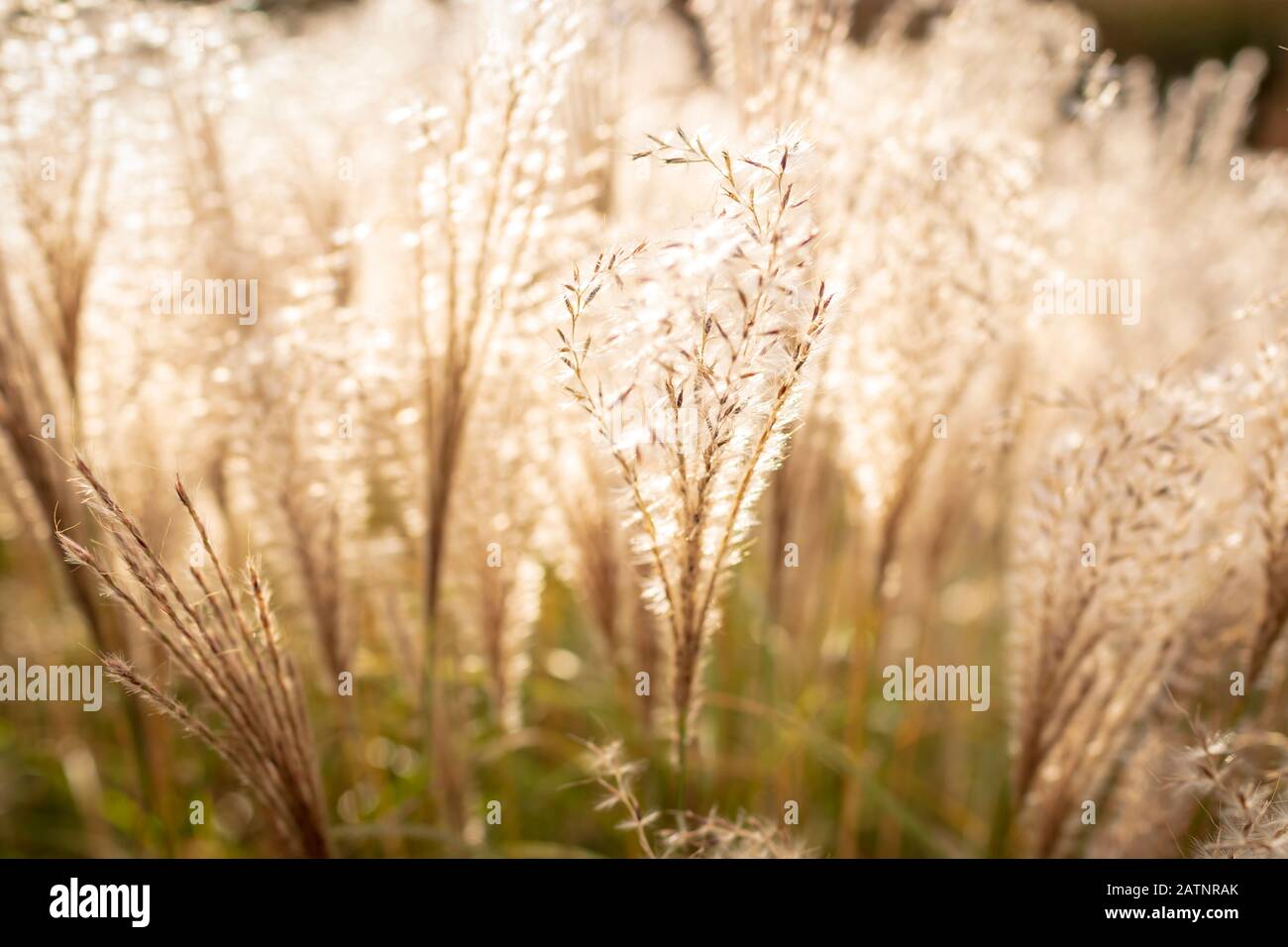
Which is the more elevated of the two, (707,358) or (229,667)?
(707,358)

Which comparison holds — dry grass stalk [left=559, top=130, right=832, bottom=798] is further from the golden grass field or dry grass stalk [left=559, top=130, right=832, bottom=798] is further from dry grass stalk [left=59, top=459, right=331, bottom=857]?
dry grass stalk [left=59, top=459, right=331, bottom=857]

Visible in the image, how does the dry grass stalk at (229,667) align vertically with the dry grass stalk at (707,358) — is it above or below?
below

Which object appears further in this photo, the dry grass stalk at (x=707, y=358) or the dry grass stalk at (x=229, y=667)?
the dry grass stalk at (x=229, y=667)

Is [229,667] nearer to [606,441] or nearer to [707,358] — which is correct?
[606,441]

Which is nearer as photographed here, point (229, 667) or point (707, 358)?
point (707, 358)

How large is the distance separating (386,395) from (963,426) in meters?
1.31

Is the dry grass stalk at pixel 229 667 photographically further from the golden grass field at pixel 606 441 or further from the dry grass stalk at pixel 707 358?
the dry grass stalk at pixel 707 358

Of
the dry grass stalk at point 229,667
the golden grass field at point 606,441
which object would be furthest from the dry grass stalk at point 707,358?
the dry grass stalk at point 229,667

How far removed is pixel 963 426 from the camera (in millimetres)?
1935

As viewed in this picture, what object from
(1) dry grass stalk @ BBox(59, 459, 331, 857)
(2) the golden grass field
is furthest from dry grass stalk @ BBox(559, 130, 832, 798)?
(1) dry grass stalk @ BBox(59, 459, 331, 857)

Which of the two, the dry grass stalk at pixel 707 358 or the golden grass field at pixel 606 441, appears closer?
the dry grass stalk at pixel 707 358

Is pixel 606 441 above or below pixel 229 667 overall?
above

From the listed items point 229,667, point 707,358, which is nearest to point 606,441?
point 707,358
